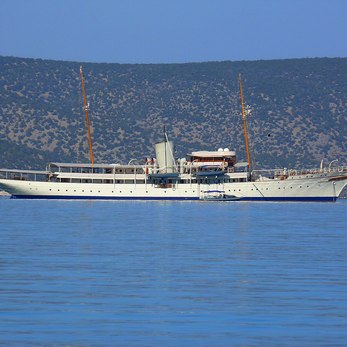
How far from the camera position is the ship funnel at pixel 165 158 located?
129 meters

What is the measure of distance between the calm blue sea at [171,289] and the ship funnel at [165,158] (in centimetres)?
7020

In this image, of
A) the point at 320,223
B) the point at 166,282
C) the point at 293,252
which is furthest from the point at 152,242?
the point at 320,223

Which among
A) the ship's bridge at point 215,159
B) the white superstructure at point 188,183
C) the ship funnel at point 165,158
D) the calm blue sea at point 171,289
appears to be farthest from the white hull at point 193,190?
the calm blue sea at point 171,289

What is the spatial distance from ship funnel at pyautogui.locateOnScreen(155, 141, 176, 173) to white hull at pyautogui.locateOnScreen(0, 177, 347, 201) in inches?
74.8

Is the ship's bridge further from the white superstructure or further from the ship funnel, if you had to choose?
the ship funnel

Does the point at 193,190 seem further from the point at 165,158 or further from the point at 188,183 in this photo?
the point at 165,158

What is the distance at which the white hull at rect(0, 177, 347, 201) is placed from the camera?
4926 inches

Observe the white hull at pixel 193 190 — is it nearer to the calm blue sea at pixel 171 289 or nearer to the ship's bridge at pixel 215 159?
the ship's bridge at pixel 215 159

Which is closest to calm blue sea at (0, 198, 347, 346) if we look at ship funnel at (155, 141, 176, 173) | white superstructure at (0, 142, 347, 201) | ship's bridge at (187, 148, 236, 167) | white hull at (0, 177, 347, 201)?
white hull at (0, 177, 347, 201)

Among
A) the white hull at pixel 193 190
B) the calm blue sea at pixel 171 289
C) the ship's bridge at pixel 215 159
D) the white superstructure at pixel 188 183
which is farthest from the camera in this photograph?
the ship's bridge at pixel 215 159

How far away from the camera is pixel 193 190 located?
128 meters

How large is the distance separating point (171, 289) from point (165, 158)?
317 feet

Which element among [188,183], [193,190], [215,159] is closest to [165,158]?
[188,183]

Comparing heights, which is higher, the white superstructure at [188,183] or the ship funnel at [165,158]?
the ship funnel at [165,158]
